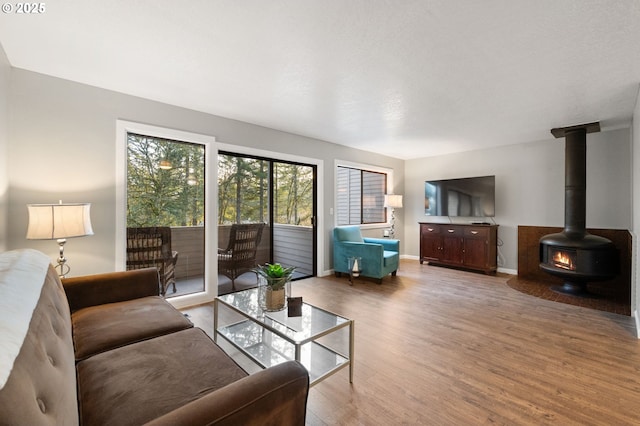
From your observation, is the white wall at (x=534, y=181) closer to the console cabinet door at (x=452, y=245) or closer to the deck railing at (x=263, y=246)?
the console cabinet door at (x=452, y=245)

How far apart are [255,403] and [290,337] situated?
833 millimetres

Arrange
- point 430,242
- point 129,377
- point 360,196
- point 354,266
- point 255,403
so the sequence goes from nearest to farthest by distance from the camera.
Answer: point 255,403 → point 129,377 → point 354,266 → point 430,242 → point 360,196

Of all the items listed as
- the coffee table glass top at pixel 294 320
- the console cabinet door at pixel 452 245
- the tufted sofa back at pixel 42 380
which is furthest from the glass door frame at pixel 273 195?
the tufted sofa back at pixel 42 380

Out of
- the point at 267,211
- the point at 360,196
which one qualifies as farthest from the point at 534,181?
the point at 267,211

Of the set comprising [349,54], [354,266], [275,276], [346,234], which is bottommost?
[354,266]

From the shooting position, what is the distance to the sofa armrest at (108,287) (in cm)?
191

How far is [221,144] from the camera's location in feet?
11.5

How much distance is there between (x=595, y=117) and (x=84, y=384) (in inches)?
211

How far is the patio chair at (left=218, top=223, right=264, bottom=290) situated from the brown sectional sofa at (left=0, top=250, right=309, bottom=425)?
179 cm

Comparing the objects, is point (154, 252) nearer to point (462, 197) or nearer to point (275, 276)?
point (275, 276)

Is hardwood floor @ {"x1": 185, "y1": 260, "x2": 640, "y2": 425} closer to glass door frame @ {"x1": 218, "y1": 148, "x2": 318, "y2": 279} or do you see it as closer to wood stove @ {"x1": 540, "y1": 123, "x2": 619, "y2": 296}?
wood stove @ {"x1": 540, "y1": 123, "x2": 619, "y2": 296}

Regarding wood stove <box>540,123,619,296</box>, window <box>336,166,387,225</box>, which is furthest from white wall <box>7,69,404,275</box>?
wood stove <box>540,123,619,296</box>

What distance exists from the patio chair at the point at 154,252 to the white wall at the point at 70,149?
0.22 metres

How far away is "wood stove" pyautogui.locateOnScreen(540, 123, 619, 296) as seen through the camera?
341cm
